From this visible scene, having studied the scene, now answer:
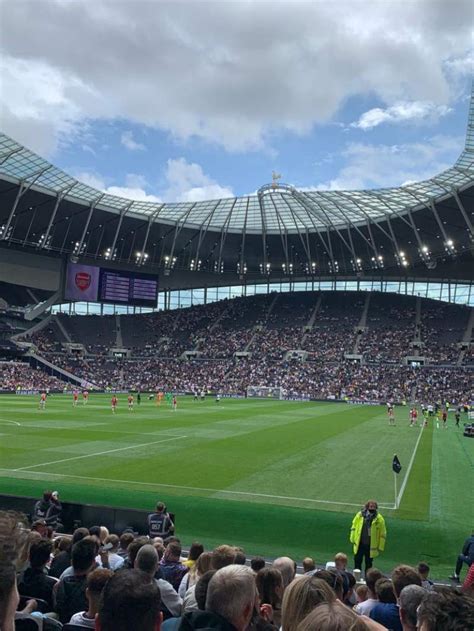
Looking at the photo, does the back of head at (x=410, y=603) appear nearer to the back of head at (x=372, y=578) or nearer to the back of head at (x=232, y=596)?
the back of head at (x=232, y=596)

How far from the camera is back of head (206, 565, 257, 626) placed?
323cm

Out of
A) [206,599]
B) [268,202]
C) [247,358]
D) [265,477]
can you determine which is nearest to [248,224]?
[268,202]

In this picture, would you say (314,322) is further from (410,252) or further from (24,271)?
(24,271)

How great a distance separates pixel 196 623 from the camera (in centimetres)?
312

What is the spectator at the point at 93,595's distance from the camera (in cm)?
429

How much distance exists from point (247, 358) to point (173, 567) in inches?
2903

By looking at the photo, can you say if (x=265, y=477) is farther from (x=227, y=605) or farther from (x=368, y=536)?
(x=227, y=605)

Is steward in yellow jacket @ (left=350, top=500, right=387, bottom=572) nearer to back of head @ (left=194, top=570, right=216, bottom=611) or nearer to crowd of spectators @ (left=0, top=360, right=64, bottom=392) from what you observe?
back of head @ (left=194, top=570, right=216, bottom=611)

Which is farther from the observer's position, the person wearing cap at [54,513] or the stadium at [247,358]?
the stadium at [247,358]

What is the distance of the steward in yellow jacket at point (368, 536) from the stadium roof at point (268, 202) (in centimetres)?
4062

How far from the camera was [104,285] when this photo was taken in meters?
83.2

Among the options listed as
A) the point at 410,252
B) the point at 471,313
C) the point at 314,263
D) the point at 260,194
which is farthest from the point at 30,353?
the point at 471,313

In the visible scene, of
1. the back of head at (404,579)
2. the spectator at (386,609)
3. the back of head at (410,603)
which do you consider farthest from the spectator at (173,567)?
the back of head at (410,603)

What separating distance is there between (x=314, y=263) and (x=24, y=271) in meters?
45.4
